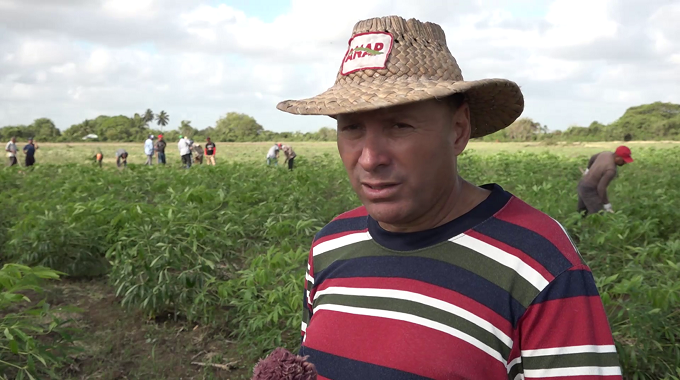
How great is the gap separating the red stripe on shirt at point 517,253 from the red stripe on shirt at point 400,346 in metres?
0.19

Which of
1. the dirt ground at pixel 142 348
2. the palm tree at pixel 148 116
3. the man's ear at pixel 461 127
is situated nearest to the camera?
the man's ear at pixel 461 127

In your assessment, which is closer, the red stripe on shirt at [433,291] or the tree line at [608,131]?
the red stripe on shirt at [433,291]

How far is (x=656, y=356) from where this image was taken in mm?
2865

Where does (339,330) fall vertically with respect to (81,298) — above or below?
above

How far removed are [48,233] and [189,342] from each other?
1.96m

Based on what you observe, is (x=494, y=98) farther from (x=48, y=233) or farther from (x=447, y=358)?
(x=48, y=233)

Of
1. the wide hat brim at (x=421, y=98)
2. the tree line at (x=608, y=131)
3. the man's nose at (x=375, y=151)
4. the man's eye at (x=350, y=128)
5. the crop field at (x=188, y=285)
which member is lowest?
the crop field at (x=188, y=285)

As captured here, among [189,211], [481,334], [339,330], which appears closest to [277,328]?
[189,211]

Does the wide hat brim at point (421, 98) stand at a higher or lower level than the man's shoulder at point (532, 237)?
higher

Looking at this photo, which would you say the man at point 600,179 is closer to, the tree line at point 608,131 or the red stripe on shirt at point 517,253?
the red stripe on shirt at point 517,253

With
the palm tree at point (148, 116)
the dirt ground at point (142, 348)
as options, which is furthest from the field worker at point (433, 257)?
the palm tree at point (148, 116)

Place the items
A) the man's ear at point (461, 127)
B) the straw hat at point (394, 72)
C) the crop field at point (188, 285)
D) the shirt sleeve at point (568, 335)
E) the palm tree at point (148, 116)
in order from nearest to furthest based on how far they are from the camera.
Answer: the shirt sleeve at point (568, 335), the straw hat at point (394, 72), the man's ear at point (461, 127), the crop field at point (188, 285), the palm tree at point (148, 116)

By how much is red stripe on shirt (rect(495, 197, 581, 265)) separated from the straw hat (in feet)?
0.88

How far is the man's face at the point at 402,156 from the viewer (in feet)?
3.62
